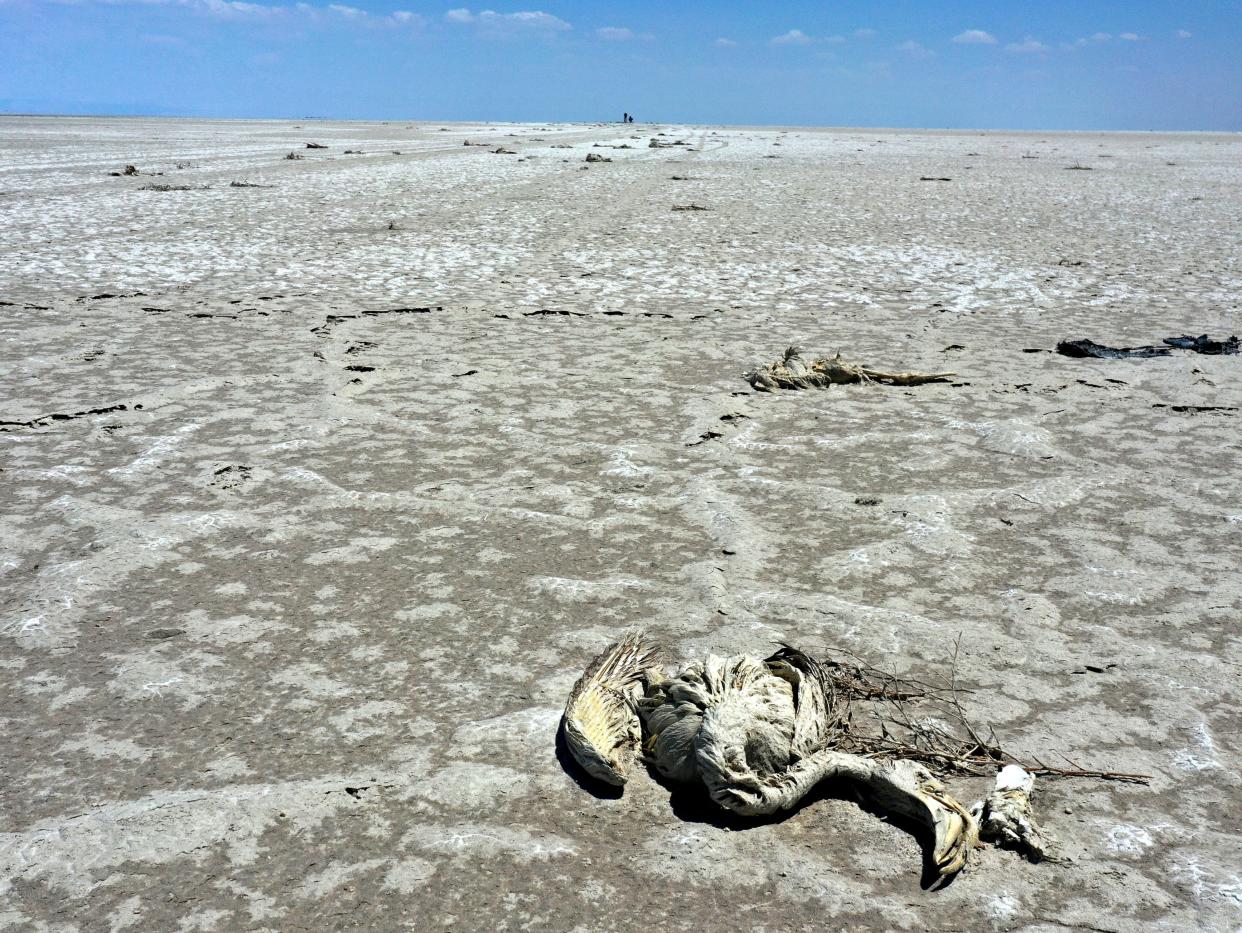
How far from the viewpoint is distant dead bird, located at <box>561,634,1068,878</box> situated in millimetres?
1919

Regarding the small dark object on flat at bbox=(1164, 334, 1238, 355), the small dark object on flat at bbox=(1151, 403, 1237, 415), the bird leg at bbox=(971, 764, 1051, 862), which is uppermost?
the small dark object on flat at bbox=(1164, 334, 1238, 355)

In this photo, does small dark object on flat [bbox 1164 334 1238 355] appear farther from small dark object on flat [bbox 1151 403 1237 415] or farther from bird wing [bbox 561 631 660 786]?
bird wing [bbox 561 631 660 786]

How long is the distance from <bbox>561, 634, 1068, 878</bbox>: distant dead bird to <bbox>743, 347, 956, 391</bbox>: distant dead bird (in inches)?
96.8

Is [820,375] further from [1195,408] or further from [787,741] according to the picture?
[787,741]

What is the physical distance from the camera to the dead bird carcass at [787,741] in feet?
6.34

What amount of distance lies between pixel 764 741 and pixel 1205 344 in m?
4.52

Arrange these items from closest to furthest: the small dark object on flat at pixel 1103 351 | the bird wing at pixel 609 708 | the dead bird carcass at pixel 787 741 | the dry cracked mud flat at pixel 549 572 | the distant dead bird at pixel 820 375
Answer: the dry cracked mud flat at pixel 549 572 → the dead bird carcass at pixel 787 741 → the bird wing at pixel 609 708 → the distant dead bird at pixel 820 375 → the small dark object on flat at pixel 1103 351

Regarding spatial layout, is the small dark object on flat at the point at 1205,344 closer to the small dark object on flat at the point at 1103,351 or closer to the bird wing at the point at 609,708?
the small dark object on flat at the point at 1103,351

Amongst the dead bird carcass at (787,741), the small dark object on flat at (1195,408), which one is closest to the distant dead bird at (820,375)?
the small dark object on flat at (1195,408)

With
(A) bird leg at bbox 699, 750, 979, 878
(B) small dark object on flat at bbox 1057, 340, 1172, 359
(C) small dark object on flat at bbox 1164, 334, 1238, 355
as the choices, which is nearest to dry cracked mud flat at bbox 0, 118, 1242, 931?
(A) bird leg at bbox 699, 750, 979, 878

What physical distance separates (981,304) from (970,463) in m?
3.05

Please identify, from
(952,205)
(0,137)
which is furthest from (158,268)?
(0,137)

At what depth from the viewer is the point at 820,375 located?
189 inches

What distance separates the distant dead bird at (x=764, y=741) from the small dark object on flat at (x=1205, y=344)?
157 inches
